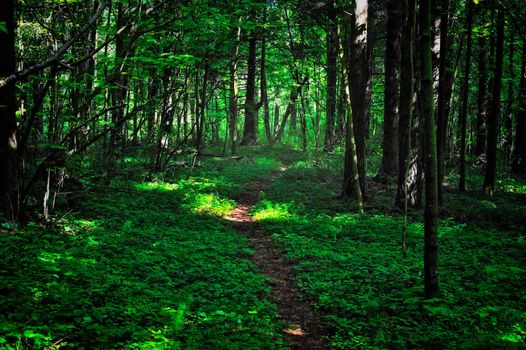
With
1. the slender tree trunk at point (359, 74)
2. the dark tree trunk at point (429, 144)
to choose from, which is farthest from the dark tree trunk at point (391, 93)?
the dark tree trunk at point (429, 144)

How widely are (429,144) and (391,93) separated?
420 inches

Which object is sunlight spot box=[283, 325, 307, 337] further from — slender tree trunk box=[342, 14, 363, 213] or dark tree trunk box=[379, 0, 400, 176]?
dark tree trunk box=[379, 0, 400, 176]

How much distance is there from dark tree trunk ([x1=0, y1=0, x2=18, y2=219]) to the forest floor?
68 cm

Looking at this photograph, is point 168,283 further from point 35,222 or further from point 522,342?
point 522,342

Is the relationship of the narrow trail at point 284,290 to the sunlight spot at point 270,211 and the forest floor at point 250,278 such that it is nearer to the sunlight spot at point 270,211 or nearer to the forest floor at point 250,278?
the forest floor at point 250,278

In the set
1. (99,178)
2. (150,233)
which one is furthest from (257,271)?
(99,178)

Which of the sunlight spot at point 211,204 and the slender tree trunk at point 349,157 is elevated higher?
the slender tree trunk at point 349,157

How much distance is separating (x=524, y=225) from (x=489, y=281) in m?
5.41

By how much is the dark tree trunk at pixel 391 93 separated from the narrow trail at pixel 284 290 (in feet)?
24.1

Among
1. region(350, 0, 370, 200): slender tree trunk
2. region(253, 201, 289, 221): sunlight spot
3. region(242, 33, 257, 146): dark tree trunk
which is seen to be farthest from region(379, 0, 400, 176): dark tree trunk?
region(242, 33, 257, 146): dark tree trunk

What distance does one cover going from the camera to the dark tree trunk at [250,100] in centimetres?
2480

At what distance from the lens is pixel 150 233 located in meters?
8.02

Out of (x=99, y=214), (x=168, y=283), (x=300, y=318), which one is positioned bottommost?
(x=300, y=318)

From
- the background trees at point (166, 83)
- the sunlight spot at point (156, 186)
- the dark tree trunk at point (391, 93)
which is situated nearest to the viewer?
the background trees at point (166, 83)
